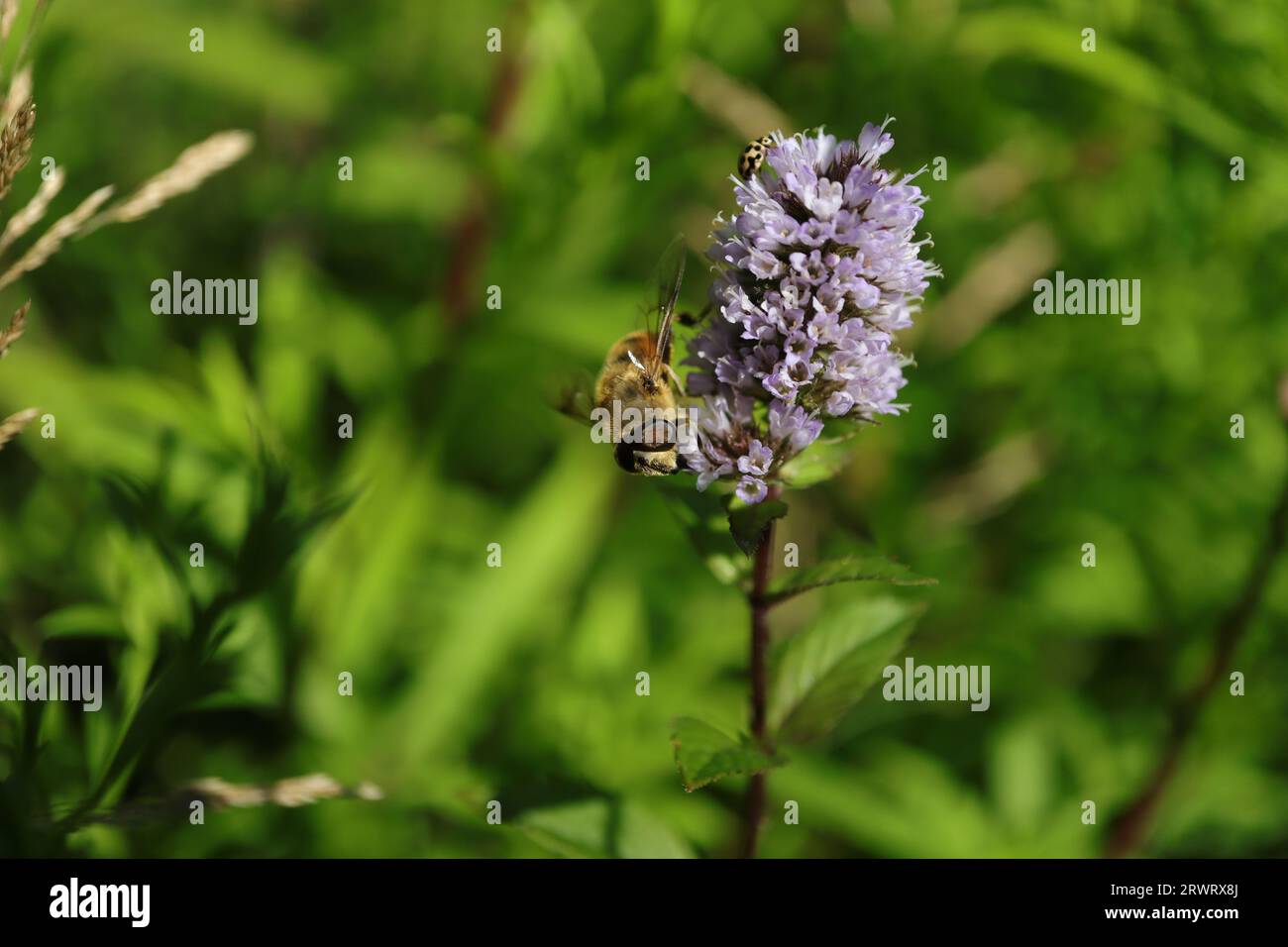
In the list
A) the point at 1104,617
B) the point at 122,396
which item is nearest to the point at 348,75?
the point at 122,396

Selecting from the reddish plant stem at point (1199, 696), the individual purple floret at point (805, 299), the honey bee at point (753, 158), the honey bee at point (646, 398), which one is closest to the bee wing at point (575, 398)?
the honey bee at point (646, 398)

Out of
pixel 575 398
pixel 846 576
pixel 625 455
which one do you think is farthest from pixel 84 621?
pixel 846 576

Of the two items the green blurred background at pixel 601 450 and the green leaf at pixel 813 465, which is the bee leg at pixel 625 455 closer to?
the green leaf at pixel 813 465

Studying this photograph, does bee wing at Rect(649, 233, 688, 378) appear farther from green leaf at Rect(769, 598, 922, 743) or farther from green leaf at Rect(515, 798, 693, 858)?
green leaf at Rect(515, 798, 693, 858)

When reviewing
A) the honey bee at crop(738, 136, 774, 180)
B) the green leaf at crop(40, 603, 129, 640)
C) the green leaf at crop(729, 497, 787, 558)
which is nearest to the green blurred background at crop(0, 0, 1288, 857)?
the green leaf at crop(40, 603, 129, 640)

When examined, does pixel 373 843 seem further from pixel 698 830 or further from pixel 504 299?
pixel 504 299

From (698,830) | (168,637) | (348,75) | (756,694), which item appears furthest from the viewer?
(348,75)

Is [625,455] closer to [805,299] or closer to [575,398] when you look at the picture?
[575,398]
